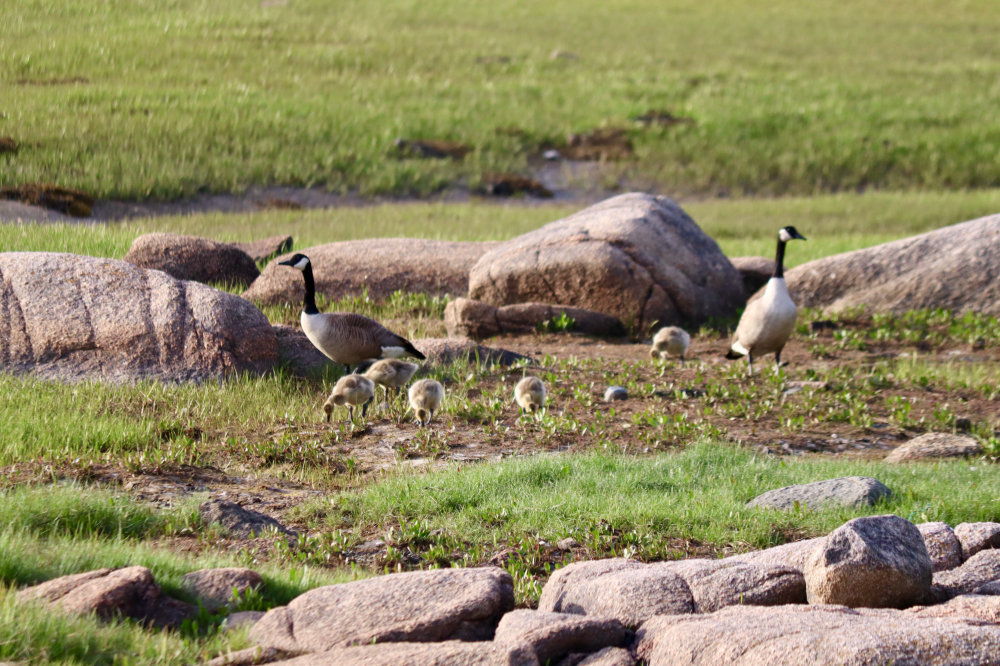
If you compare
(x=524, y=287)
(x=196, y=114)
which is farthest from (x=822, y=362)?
(x=196, y=114)

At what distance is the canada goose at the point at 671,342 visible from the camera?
1370cm

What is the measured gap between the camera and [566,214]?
28047 mm

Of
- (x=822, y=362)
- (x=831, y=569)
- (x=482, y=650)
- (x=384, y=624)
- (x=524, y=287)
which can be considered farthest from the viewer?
(x=524, y=287)

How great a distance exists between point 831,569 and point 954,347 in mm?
11113

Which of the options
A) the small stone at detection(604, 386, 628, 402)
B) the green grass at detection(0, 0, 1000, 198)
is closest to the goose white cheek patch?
the small stone at detection(604, 386, 628, 402)

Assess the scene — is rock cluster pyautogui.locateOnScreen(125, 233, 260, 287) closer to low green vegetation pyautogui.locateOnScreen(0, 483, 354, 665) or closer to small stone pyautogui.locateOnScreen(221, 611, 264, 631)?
low green vegetation pyautogui.locateOnScreen(0, 483, 354, 665)

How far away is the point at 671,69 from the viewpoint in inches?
1766

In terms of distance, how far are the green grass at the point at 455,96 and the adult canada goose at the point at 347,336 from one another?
9.81 m

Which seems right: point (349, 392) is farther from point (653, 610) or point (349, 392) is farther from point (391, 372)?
point (653, 610)

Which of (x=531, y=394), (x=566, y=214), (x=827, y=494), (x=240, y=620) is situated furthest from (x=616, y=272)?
(x=566, y=214)

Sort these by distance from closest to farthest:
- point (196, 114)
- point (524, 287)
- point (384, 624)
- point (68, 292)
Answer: point (384, 624), point (68, 292), point (524, 287), point (196, 114)

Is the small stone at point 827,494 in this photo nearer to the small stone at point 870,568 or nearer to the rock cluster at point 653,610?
the rock cluster at point 653,610

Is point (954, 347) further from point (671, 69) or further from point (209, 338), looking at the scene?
point (671, 69)

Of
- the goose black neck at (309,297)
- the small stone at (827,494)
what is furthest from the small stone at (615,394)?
the small stone at (827,494)
